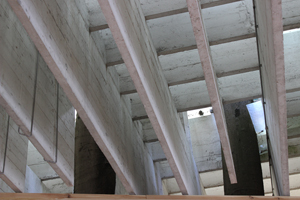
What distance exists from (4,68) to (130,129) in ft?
11.5

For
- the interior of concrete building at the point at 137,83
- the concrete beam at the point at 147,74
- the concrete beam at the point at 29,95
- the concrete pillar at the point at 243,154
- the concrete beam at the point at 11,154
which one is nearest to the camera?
the concrete beam at the point at 147,74

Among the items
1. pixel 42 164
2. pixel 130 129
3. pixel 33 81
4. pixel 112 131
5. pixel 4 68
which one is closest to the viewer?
pixel 4 68

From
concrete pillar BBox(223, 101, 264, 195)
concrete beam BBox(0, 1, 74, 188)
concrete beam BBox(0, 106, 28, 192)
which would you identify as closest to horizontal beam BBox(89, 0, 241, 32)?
concrete beam BBox(0, 1, 74, 188)

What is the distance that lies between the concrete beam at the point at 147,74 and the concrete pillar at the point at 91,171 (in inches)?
68.9

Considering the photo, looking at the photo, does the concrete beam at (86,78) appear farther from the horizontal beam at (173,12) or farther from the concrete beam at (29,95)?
the concrete beam at (29,95)

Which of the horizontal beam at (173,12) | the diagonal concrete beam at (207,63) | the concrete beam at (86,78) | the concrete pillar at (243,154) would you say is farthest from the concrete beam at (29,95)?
the concrete pillar at (243,154)

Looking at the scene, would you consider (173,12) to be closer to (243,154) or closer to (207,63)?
(207,63)

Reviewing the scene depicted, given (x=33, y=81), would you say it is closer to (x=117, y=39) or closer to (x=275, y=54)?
(x=117, y=39)

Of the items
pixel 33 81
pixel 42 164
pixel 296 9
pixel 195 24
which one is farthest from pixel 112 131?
pixel 42 164

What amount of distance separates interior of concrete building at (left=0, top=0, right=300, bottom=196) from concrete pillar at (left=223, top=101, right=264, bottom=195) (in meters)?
0.02

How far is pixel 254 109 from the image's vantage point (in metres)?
12.0

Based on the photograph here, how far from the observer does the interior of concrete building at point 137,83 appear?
5.73m

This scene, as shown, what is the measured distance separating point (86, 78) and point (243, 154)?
5.52 meters

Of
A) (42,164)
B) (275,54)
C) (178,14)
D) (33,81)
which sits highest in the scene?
(178,14)
